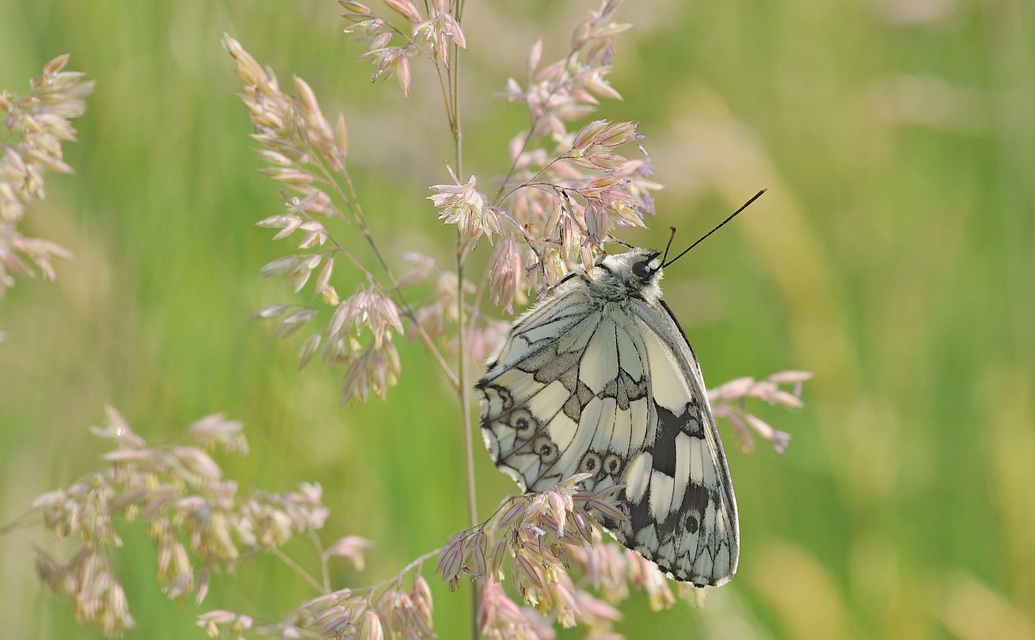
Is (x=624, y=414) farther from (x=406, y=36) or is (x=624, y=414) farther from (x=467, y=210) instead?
(x=406, y=36)

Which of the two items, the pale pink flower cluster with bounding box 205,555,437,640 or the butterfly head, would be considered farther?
the butterfly head

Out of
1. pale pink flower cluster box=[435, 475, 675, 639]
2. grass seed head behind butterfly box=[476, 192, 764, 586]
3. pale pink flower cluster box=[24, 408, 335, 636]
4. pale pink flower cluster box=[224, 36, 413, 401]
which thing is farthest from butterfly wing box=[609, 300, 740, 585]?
pale pink flower cluster box=[24, 408, 335, 636]

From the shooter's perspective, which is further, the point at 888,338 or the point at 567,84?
the point at 888,338

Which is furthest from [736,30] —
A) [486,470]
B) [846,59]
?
[486,470]

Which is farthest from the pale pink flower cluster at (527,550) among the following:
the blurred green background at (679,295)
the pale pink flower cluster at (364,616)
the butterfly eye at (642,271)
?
the blurred green background at (679,295)

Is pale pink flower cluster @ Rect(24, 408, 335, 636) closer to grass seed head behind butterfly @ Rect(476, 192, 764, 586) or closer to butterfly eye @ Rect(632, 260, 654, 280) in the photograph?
grass seed head behind butterfly @ Rect(476, 192, 764, 586)

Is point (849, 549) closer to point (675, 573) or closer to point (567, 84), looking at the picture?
point (675, 573)

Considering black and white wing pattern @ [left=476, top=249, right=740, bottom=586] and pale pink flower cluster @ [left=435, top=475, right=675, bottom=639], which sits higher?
black and white wing pattern @ [left=476, top=249, right=740, bottom=586]
